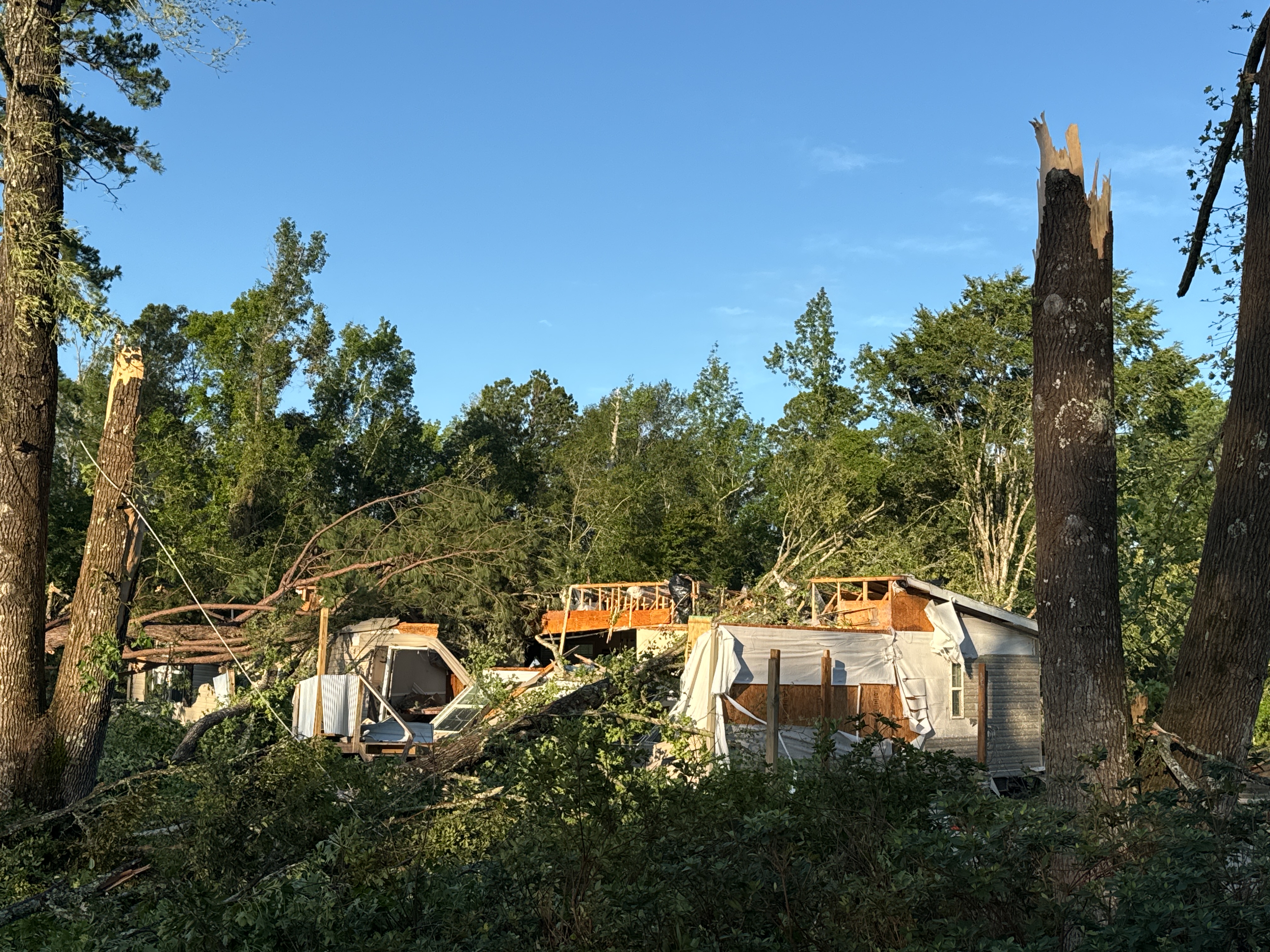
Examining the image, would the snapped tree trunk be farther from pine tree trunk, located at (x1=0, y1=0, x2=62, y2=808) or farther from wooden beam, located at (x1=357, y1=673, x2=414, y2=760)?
wooden beam, located at (x1=357, y1=673, x2=414, y2=760)

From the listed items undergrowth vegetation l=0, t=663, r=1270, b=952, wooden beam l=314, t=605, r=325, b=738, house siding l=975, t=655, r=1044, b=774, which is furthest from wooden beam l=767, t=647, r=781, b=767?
house siding l=975, t=655, r=1044, b=774

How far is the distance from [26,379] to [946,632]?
495 inches

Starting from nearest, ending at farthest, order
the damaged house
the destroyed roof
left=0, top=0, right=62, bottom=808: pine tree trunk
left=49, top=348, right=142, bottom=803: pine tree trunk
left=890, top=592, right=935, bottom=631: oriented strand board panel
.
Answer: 1. left=0, top=0, right=62, bottom=808: pine tree trunk
2. left=49, top=348, right=142, bottom=803: pine tree trunk
3. the damaged house
4. left=890, top=592, right=935, bottom=631: oriented strand board panel
5. the destroyed roof

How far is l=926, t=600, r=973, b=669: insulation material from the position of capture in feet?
52.9

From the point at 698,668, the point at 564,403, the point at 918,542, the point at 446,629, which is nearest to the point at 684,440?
the point at 564,403

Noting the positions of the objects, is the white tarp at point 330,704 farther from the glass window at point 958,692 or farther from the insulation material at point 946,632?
the glass window at point 958,692

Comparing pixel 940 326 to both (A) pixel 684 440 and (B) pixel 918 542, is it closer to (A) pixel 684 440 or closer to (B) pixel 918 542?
(B) pixel 918 542

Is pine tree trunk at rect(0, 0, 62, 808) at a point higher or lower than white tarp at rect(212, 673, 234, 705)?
higher

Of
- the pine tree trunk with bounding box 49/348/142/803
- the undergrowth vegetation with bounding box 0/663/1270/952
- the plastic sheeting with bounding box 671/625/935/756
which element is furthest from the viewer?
the plastic sheeting with bounding box 671/625/935/756

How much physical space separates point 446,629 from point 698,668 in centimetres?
914

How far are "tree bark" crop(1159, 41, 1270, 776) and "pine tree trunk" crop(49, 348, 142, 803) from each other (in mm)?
7219

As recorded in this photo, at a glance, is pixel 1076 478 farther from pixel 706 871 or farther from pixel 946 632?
pixel 946 632

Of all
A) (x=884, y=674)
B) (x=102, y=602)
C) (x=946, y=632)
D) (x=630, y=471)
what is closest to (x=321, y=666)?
(x=102, y=602)

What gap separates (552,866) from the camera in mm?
3879
